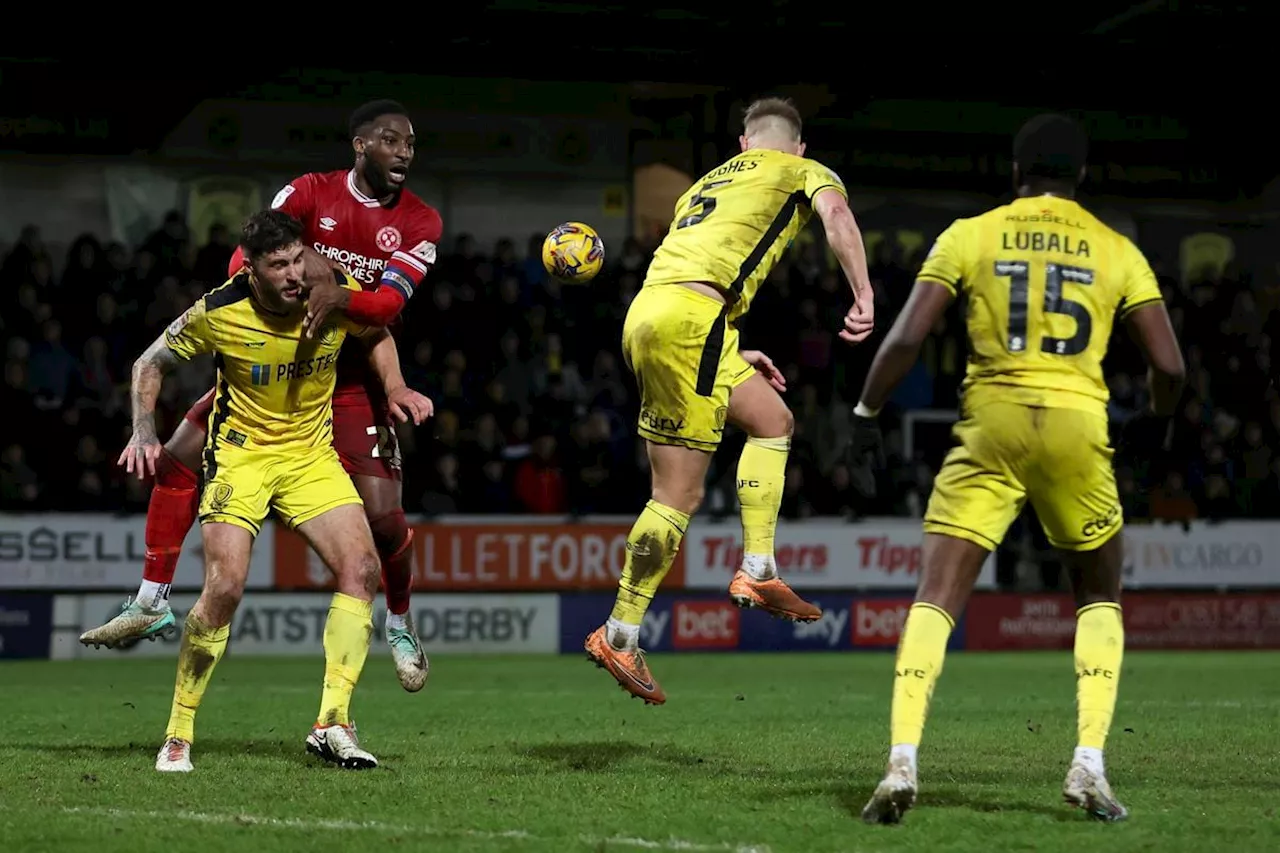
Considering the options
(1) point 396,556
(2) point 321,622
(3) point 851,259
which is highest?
(3) point 851,259

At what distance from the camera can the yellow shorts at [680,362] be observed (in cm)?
800

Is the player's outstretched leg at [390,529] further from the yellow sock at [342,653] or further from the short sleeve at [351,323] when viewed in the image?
the yellow sock at [342,653]

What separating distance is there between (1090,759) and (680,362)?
2.82 meters

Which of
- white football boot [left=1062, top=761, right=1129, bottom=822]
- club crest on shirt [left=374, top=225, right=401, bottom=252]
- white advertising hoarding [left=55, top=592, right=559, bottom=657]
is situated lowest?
white advertising hoarding [left=55, top=592, right=559, bottom=657]

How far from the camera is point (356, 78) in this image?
77.7 feet

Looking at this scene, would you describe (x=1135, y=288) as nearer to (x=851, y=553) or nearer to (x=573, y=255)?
(x=573, y=255)

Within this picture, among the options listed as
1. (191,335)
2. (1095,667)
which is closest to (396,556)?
(191,335)

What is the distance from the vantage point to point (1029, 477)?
600 cm

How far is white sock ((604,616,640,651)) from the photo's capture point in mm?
8008

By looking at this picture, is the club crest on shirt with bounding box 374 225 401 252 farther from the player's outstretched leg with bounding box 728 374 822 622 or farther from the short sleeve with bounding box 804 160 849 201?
the short sleeve with bounding box 804 160 849 201

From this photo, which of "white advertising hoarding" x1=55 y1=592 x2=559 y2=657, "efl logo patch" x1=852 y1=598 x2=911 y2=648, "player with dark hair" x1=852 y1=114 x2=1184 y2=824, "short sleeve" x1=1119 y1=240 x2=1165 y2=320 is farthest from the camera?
"efl logo patch" x1=852 y1=598 x2=911 y2=648

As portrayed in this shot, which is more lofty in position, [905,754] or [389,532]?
[389,532]

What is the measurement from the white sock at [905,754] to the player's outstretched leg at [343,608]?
265cm

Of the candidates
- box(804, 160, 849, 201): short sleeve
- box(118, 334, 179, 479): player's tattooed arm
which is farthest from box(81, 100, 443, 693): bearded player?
box(804, 160, 849, 201): short sleeve
